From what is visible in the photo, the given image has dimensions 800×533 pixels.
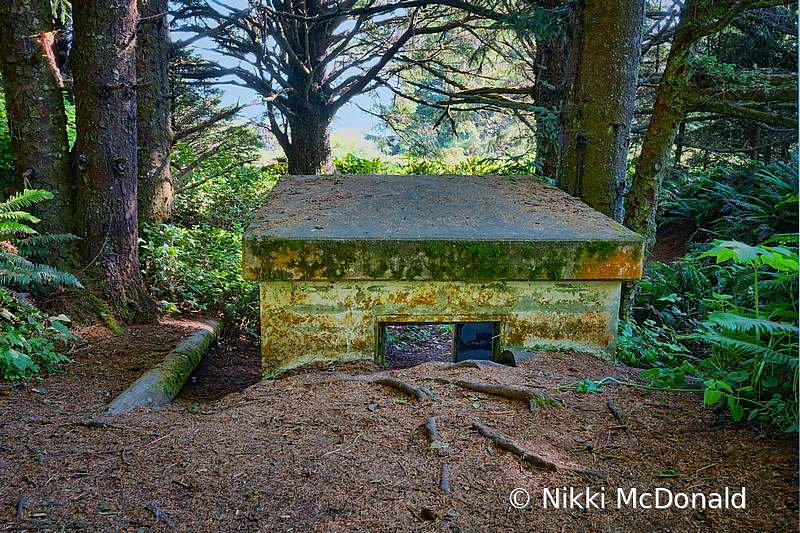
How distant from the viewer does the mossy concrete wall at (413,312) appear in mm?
3742

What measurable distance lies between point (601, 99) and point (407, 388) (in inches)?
139

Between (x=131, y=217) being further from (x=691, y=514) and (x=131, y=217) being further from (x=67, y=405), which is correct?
(x=691, y=514)

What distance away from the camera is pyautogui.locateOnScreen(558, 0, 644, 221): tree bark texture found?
4.91 m

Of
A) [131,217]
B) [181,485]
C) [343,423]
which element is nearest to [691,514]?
[343,423]

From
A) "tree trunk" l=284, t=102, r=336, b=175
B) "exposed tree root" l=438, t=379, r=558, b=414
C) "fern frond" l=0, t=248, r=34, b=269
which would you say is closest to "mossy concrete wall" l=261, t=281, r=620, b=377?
"exposed tree root" l=438, t=379, r=558, b=414

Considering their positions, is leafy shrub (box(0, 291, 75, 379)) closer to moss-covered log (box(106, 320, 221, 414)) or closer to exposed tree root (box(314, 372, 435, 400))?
moss-covered log (box(106, 320, 221, 414))

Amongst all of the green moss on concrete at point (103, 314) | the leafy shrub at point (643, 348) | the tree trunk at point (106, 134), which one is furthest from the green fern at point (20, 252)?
the leafy shrub at point (643, 348)

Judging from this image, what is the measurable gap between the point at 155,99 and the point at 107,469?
648 cm

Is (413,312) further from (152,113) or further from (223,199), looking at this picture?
(223,199)

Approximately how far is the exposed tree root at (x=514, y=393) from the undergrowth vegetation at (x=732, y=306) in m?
0.59

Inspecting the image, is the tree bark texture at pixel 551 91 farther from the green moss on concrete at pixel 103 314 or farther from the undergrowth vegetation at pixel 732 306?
the green moss on concrete at pixel 103 314

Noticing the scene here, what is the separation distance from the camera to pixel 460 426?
8.49ft

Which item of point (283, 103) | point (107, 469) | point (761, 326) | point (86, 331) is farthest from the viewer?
point (283, 103)

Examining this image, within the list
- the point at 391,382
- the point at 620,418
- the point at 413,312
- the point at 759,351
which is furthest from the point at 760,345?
the point at 413,312
